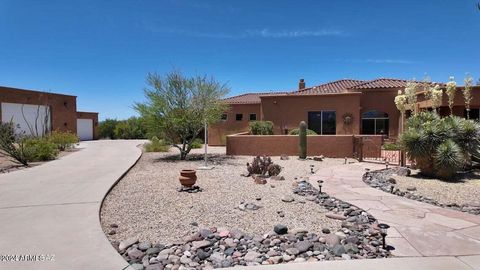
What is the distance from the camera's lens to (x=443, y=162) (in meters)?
10.2

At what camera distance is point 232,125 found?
2672cm

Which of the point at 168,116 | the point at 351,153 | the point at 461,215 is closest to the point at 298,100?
the point at 351,153

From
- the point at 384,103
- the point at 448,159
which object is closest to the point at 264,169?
the point at 448,159

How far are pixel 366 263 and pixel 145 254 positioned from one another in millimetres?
3067

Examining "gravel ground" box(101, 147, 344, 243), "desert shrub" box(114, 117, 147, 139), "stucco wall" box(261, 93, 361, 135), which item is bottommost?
"gravel ground" box(101, 147, 344, 243)

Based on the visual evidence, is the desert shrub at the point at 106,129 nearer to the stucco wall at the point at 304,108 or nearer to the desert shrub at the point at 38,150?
the desert shrub at the point at 38,150

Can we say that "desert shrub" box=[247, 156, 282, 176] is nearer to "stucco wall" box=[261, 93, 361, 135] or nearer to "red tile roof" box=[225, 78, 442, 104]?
"stucco wall" box=[261, 93, 361, 135]

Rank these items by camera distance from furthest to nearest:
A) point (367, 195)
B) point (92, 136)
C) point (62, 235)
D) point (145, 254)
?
point (92, 136) → point (367, 195) → point (62, 235) → point (145, 254)

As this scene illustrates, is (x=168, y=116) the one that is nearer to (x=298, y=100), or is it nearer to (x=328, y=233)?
(x=298, y=100)

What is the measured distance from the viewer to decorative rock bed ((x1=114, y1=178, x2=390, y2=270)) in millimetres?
4414

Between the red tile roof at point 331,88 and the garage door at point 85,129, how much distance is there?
28511mm

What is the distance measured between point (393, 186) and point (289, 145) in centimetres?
837

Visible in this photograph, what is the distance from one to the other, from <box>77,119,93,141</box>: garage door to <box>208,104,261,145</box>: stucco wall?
21020 mm

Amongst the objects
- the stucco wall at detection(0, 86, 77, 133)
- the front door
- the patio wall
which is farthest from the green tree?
the stucco wall at detection(0, 86, 77, 133)
